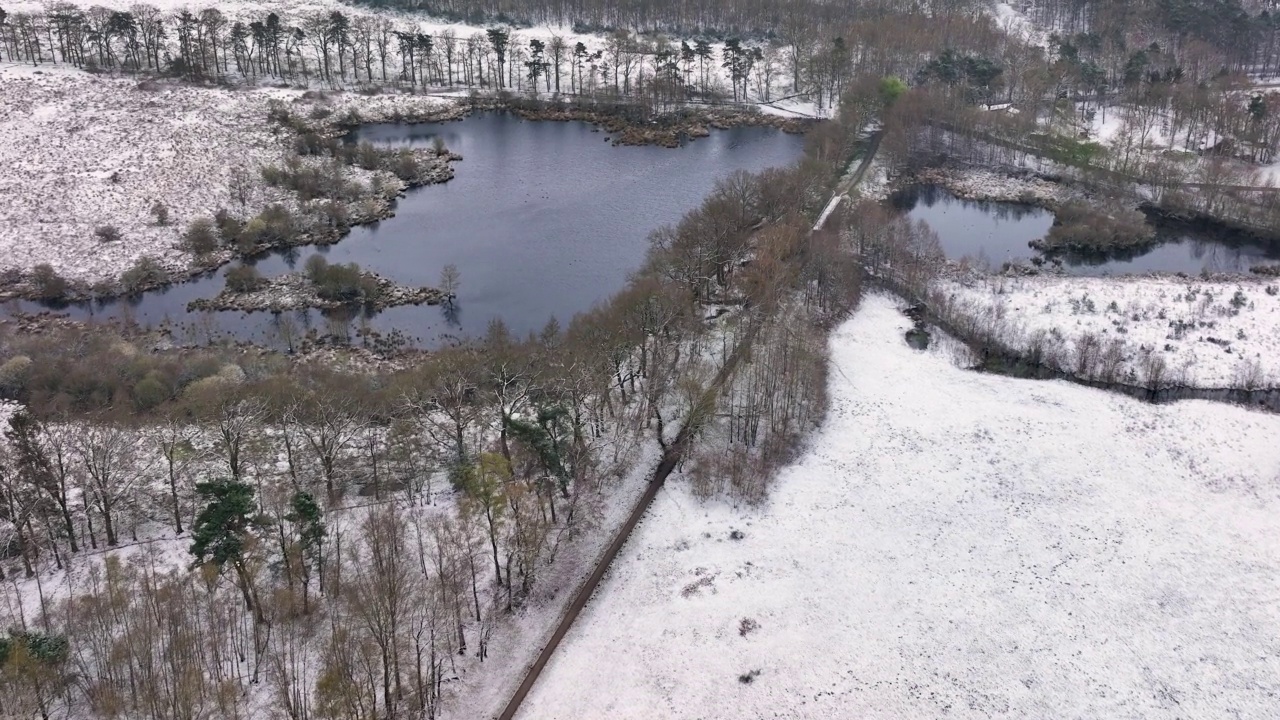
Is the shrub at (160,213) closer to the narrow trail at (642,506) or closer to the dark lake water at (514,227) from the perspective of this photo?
the dark lake water at (514,227)

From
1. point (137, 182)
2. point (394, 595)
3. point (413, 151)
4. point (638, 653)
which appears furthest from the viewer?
point (413, 151)

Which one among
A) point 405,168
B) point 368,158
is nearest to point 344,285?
point 405,168

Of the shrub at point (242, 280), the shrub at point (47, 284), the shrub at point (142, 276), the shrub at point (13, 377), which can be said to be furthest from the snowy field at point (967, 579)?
the shrub at point (47, 284)

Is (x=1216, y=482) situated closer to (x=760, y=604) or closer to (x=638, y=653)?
(x=760, y=604)

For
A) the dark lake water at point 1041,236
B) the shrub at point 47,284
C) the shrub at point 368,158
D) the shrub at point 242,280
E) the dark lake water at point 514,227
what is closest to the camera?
the dark lake water at point 514,227

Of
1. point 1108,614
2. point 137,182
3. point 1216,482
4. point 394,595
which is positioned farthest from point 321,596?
point 137,182

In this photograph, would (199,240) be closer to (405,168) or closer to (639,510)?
(405,168)
